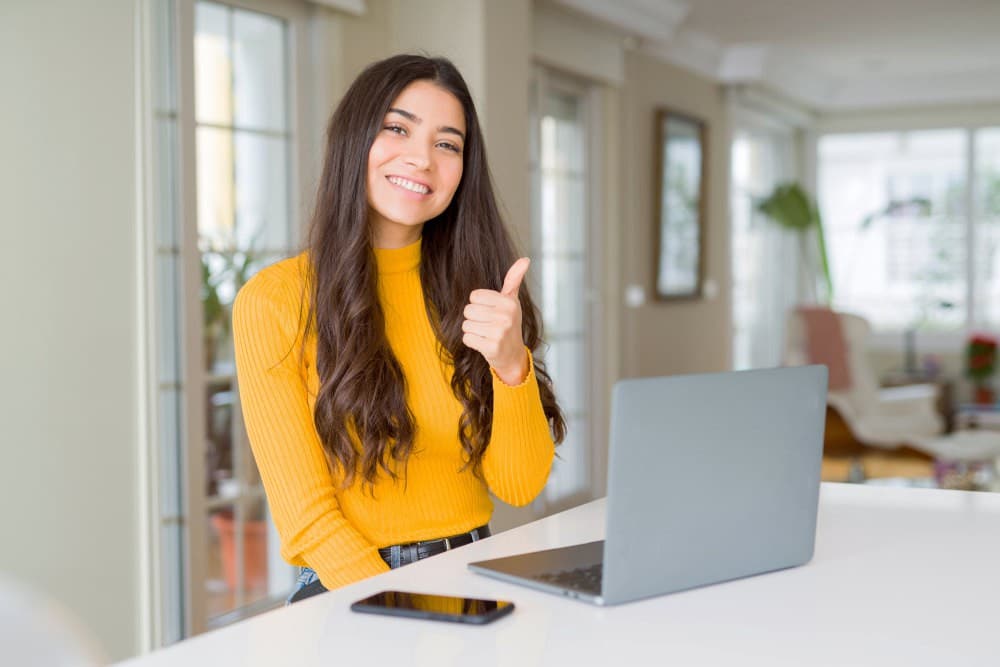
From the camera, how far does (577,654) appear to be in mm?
996

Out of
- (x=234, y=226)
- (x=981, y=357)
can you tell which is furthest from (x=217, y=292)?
(x=981, y=357)

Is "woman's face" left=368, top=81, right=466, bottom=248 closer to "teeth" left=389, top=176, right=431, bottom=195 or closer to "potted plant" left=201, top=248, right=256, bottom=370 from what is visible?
"teeth" left=389, top=176, right=431, bottom=195

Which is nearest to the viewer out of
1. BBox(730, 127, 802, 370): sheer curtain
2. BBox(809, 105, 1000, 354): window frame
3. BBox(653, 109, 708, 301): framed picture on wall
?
BBox(653, 109, 708, 301): framed picture on wall

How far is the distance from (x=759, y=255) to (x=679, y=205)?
2104mm

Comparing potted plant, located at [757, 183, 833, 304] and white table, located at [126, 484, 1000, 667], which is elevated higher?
potted plant, located at [757, 183, 833, 304]

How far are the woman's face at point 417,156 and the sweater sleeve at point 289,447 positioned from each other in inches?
→ 8.5

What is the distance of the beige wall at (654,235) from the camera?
19.7 feet

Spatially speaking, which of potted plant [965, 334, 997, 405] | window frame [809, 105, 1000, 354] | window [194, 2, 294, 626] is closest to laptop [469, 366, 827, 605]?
window [194, 2, 294, 626]

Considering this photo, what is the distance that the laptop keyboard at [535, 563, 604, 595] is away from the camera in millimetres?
1171

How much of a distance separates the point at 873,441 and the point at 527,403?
4.87 meters

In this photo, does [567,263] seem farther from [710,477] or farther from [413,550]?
[710,477]

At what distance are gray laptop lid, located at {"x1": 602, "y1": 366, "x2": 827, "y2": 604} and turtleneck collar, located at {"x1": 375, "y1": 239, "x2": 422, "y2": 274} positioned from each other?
0.68m

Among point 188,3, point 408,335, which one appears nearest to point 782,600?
point 408,335

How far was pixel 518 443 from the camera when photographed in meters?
1.67
